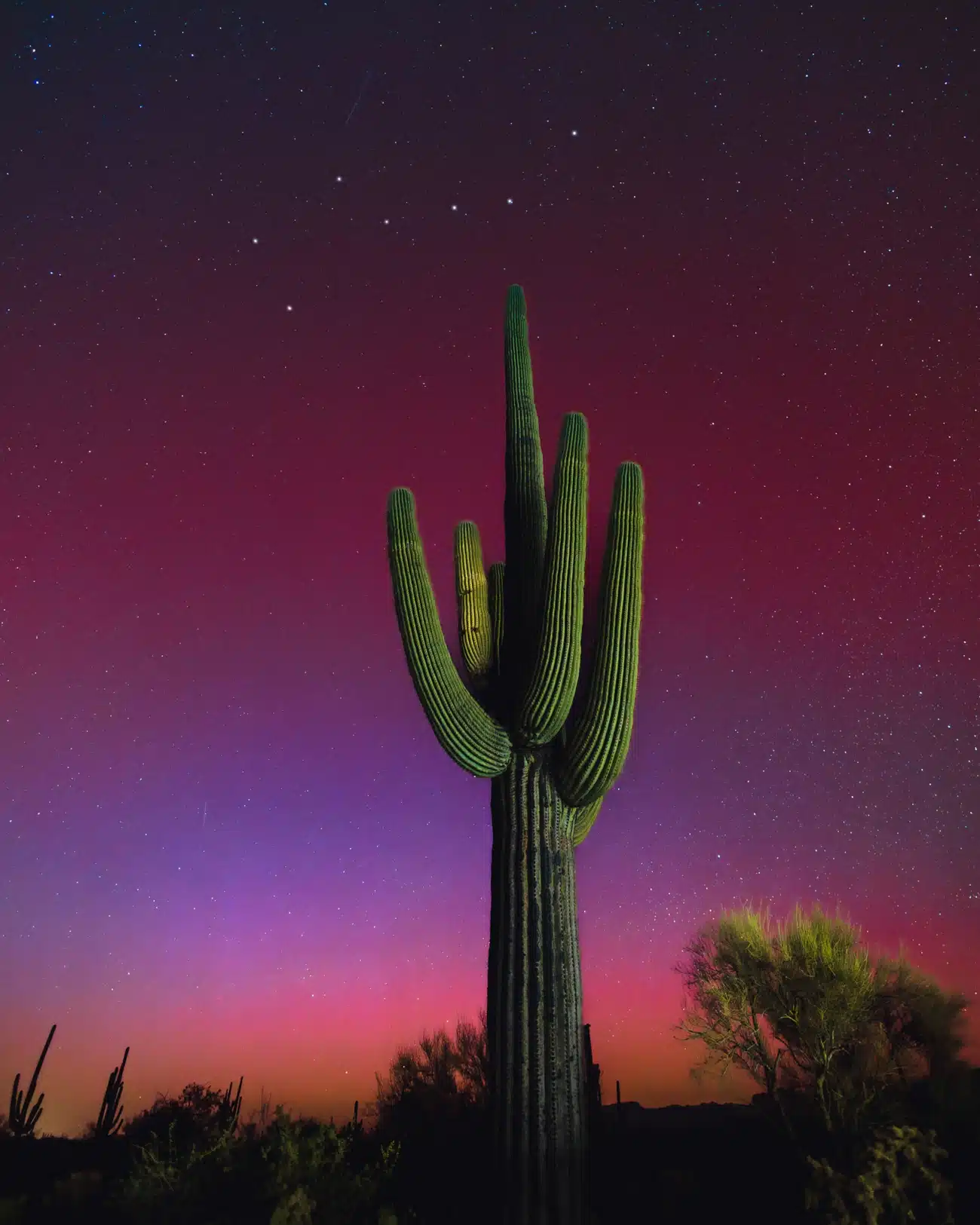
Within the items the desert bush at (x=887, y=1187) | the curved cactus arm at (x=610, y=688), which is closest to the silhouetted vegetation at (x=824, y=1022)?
the desert bush at (x=887, y=1187)

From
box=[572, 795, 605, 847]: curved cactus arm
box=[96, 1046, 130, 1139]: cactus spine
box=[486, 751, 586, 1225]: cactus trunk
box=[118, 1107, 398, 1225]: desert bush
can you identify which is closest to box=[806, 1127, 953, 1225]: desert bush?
box=[486, 751, 586, 1225]: cactus trunk

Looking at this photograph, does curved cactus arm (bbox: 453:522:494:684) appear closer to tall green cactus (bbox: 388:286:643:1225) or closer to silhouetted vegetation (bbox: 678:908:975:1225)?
tall green cactus (bbox: 388:286:643:1225)

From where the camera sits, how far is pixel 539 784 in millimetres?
7406

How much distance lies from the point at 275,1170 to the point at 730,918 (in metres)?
10.7

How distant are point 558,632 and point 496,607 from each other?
1.54 metres

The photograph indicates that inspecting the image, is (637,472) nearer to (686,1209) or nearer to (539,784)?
(539,784)

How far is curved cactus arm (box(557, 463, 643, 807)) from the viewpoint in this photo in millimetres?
7305

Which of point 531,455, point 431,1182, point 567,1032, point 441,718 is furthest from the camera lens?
point 431,1182

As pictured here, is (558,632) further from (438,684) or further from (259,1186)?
(259,1186)

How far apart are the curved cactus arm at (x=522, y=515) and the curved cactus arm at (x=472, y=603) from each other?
0.68 feet

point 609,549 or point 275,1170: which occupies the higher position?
point 609,549

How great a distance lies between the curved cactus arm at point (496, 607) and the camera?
838 cm

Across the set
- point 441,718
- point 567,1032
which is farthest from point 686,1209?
point 441,718

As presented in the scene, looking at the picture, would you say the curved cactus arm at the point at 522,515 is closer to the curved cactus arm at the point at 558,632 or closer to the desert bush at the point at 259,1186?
the curved cactus arm at the point at 558,632
